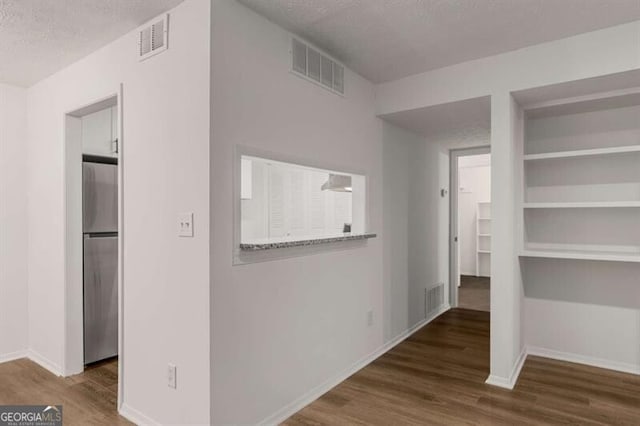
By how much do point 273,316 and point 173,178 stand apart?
3.34 feet

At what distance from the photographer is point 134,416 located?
246 cm

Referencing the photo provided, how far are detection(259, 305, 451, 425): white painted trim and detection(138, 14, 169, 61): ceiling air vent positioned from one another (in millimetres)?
2298

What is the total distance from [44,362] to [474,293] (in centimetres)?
583

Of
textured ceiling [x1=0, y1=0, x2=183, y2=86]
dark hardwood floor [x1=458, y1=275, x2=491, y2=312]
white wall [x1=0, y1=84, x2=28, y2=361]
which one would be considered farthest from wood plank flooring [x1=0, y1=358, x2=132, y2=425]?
dark hardwood floor [x1=458, y1=275, x2=491, y2=312]

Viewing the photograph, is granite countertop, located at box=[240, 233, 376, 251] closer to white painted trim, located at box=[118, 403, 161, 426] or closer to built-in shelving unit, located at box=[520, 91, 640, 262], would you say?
white painted trim, located at box=[118, 403, 161, 426]

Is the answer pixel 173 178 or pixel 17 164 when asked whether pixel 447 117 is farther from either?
pixel 17 164

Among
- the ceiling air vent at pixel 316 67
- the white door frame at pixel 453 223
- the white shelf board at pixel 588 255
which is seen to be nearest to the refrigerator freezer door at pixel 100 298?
the ceiling air vent at pixel 316 67

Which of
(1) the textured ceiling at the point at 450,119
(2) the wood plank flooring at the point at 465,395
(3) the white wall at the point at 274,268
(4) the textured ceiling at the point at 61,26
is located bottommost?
(2) the wood plank flooring at the point at 465,395

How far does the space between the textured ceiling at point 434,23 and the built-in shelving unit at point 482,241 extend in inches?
227

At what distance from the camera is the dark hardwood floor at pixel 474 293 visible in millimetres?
5613

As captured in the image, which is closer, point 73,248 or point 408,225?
point 73,248

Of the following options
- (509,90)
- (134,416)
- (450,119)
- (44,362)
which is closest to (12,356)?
(44,362)

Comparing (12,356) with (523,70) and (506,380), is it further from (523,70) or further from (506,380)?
(523,70)

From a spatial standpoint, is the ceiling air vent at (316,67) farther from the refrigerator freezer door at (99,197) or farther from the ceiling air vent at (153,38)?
the refrigerator freezer door at (99,197)
